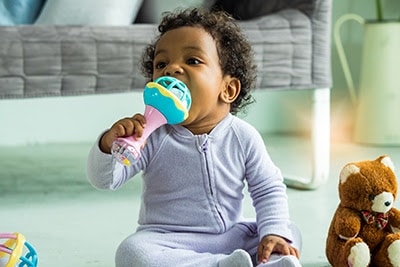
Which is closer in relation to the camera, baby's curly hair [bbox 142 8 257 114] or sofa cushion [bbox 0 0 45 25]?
baby's curly hair [bbox 142 8 257 114]

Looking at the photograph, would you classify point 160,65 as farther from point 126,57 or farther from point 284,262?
point 126,57

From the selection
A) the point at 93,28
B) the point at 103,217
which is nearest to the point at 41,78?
the point at 93,28

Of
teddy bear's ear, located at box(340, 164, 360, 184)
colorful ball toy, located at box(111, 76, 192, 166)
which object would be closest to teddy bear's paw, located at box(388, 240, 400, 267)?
teddy bear's ear, located at box(340, 164, 360, 184)

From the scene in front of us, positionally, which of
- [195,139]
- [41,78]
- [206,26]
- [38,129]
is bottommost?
[38,129]

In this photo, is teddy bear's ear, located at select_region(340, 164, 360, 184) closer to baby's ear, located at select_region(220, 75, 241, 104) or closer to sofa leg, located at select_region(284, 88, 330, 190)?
baby's ear, located at select_region(220, 75, 241, 104)

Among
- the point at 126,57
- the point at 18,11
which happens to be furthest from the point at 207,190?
the point at 18,11

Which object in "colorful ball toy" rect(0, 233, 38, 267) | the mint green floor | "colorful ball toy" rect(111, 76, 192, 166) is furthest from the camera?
the mint green floor

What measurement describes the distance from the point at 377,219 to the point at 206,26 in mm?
377

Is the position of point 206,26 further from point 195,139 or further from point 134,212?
point 134,212

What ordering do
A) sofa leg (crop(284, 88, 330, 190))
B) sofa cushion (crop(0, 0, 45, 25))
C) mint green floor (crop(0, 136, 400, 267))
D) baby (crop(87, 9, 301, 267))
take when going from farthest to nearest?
sofa cushion (crop(0, 0, 45, 25)) → sofa leg (crop(284, 88, 330, 190)) → mint green floor (crop(0, 136, 400, 267)) → baby (crop(87, 9, 301, 267))

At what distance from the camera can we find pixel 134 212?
171cm

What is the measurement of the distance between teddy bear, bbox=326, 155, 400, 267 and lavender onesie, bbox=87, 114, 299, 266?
0.25 feet

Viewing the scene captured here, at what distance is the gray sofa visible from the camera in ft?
5.51

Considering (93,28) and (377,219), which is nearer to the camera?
(377,219)
